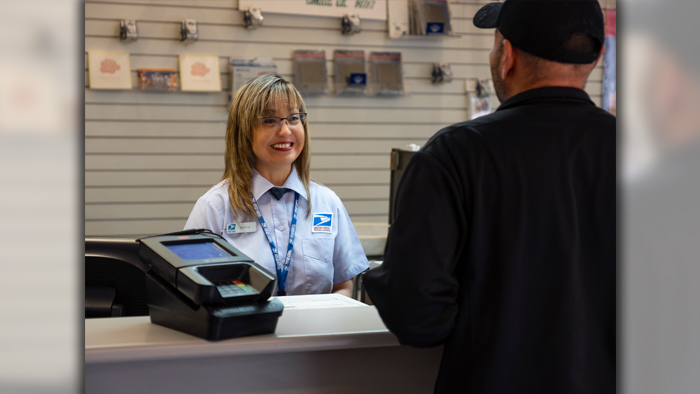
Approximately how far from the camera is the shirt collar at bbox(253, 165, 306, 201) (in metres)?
2.57

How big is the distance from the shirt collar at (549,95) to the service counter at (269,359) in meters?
0.64

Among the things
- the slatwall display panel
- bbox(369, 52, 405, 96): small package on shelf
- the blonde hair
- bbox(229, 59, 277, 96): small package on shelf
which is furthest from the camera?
bbox(369, 52, 405, 96): small package on shelf

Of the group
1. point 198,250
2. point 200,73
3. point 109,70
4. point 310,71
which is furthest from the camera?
point 310,71

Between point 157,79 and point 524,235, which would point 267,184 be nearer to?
point 524,235

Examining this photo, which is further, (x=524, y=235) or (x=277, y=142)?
(x=277, y=142)

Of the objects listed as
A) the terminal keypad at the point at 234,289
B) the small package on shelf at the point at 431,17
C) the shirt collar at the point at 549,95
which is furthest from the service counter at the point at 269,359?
the small package on shelf at the point at 431,17

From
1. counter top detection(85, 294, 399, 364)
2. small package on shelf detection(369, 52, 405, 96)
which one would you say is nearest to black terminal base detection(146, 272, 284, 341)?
counter top detection(85, 294, 399, 364)

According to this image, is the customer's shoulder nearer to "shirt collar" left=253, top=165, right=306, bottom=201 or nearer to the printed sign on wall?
"shirt collar" left=253, top=165, right=306, bottom=201

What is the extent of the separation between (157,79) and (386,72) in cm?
190

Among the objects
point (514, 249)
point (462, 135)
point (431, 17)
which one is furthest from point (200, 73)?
point (514, 249)

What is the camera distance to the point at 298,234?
255 cm

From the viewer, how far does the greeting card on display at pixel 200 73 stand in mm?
4664
